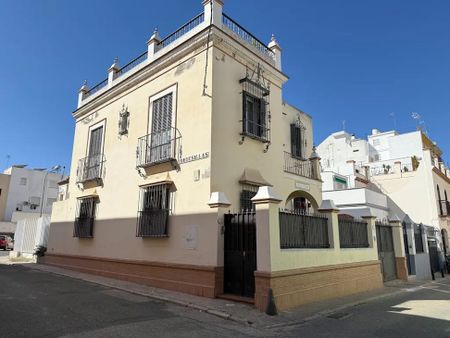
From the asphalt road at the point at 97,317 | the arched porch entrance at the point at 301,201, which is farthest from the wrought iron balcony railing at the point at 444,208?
the asphalt road at the point at 97,317

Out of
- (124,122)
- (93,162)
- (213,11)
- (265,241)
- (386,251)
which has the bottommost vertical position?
(386,251)

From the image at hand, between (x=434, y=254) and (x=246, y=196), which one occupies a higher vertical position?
(x=246, y=196)

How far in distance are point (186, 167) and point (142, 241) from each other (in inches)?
125

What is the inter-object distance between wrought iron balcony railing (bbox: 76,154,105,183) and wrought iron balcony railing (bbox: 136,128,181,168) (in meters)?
3.00

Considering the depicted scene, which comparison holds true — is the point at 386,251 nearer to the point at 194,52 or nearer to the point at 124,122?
the point at 194,52

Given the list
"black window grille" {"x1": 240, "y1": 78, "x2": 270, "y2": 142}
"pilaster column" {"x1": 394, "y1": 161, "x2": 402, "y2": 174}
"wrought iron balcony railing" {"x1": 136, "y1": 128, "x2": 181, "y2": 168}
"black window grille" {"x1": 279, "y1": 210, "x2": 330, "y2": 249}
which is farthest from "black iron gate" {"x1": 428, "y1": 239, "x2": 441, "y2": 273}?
"wrought iron balcony railing" {"x1": 136, "y1": 128, "x2": 181, "y2": 168}

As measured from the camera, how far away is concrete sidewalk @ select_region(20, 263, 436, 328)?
23.8 feet

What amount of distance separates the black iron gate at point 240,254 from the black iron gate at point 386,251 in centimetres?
754

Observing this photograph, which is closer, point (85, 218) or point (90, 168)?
point (85, 218)

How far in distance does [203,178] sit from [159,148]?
2575 mm

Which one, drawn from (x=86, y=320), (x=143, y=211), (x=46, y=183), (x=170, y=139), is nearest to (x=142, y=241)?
(x=143, y=211)

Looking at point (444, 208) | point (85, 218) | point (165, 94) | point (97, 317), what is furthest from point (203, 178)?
point (444, 208)

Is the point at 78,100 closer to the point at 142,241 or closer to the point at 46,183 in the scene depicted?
the point at 142,241

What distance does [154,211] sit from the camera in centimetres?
1134
